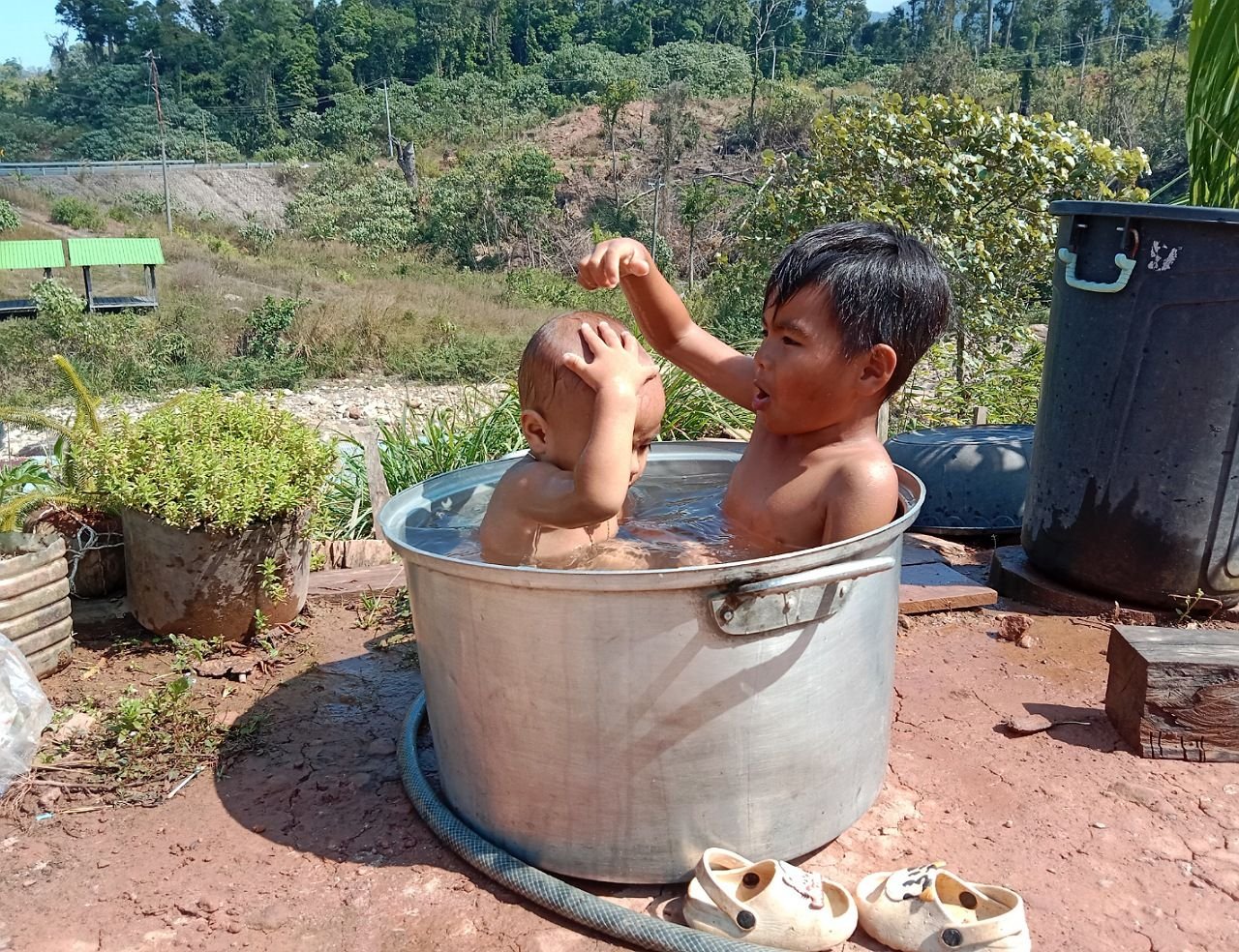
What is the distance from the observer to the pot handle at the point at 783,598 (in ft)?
5.27

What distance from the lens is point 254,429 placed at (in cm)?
329

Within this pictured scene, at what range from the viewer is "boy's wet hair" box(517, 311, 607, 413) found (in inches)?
76.9

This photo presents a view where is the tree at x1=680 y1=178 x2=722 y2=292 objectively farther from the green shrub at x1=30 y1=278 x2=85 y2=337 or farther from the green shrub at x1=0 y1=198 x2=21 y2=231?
the green shrub at x1=0 y1=198 x2=21 y2=231

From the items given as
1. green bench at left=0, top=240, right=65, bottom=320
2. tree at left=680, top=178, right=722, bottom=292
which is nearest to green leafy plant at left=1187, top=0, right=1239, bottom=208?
green bench at left=0, top=240, right=65, bottom=320

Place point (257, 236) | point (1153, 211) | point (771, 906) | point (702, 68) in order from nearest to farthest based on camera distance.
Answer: point (771, 906) < point (1153, 211) < point (257, 236) < point (702, 68)

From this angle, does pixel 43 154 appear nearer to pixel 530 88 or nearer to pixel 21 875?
pixel 530 88

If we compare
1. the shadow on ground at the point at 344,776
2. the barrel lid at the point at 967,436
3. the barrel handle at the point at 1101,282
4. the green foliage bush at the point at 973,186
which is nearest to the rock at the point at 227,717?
the shadow on ground at the point at 344,776

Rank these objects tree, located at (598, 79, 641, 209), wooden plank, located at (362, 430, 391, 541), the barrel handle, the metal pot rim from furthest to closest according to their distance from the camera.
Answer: tree, located at (598, 79, 641, 209) → wooden plank, located at (362, 430, 391, 541) → the barrel handle → the metal pot rim

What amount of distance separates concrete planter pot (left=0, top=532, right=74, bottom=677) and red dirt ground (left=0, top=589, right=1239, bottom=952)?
0.20m

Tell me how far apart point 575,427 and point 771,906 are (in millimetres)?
992

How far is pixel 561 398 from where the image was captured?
1992mm

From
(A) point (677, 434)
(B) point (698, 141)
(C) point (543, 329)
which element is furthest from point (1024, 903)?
(B) point (698, 141)

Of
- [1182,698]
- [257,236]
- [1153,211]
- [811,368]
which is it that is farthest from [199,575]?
[257,236]

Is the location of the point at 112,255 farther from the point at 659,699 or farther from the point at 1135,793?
the point at 1135,793
